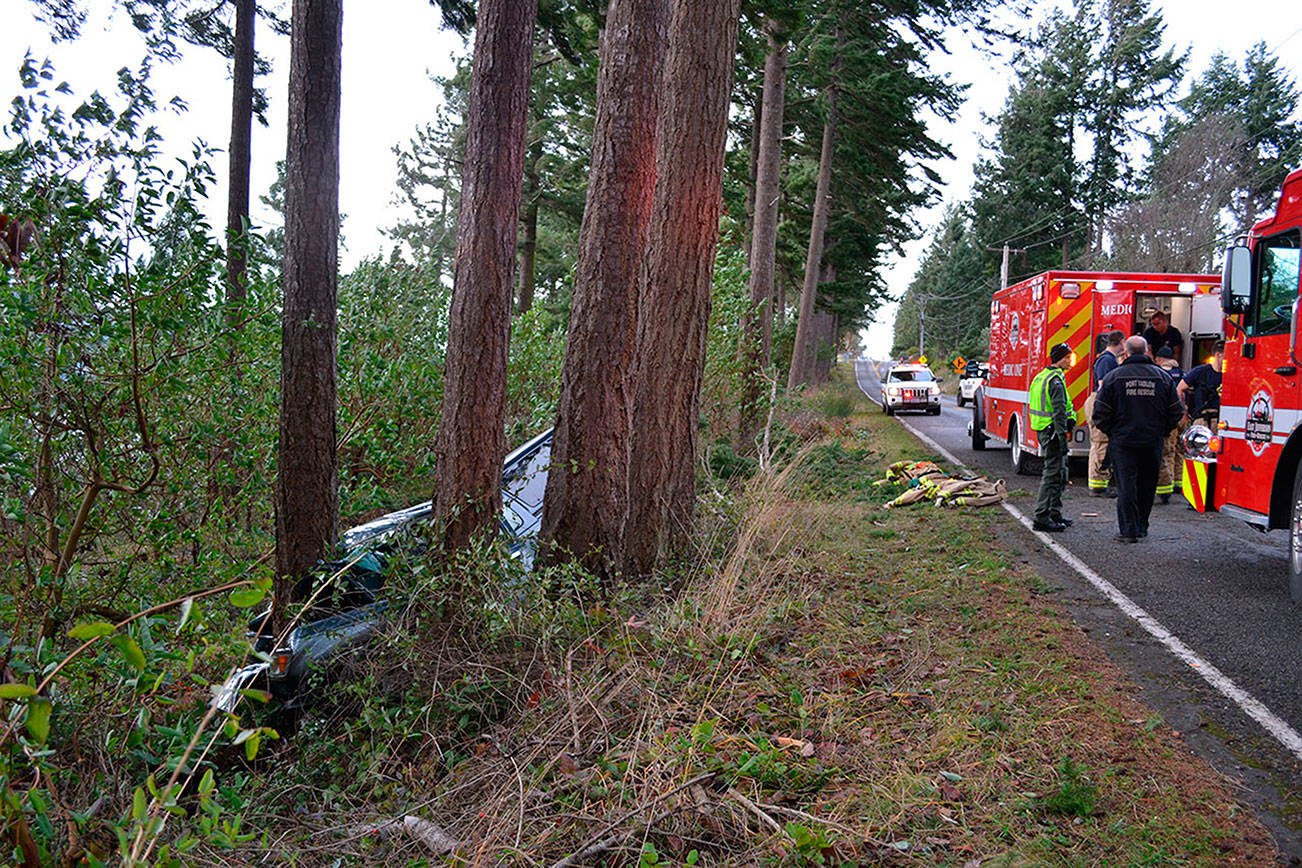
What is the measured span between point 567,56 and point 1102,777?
835 cm

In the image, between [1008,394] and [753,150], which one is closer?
[1008,394]

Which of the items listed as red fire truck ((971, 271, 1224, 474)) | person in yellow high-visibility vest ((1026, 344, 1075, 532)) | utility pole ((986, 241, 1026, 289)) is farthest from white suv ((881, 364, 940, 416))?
person in yellow high-visibility vest ((1026, 344, 1075, 532))

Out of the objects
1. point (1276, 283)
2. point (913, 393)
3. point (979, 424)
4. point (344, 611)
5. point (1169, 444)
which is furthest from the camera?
point (913, 393)

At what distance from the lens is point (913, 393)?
32.7m

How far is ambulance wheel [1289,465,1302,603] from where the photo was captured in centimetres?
704

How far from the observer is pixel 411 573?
215 inches

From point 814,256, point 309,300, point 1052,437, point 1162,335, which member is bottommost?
point 1052,437

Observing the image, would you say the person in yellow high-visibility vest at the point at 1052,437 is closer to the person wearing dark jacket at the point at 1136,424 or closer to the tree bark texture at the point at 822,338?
the person wearing dark jacket at the point at 1136,424

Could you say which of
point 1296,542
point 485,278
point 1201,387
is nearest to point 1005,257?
point 1201,387

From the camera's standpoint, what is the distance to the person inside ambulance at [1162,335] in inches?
514

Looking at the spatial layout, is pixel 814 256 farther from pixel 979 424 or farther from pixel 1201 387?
pixel 1201 387

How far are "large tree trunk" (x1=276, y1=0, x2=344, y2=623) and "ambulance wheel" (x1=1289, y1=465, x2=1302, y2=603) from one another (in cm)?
662

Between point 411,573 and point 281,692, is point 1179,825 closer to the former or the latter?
point 411,573

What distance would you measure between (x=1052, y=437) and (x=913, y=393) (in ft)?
75.3
